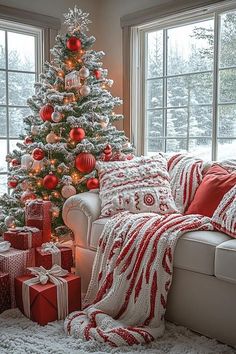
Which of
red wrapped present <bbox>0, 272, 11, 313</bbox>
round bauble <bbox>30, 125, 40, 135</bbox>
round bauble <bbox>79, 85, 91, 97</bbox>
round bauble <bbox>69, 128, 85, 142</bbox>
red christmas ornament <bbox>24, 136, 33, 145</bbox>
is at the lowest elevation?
red wrapped present <bbox>0, 272, 11, 313</bbox>

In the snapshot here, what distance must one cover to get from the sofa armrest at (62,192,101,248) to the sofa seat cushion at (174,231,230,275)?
741 mm

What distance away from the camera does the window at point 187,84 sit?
3.37 metres

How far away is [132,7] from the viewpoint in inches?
155

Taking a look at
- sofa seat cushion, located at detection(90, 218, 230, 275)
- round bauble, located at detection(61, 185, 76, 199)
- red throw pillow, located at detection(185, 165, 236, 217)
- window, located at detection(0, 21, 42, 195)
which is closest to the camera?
sofa seat cushion, located at detection(90, 218, 230, 275)

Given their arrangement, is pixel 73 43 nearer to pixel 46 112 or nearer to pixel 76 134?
pixel 46 112

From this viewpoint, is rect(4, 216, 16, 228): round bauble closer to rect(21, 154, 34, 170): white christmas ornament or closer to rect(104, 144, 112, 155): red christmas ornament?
→ rect(21, 154, 34, 170): white christmas ornament

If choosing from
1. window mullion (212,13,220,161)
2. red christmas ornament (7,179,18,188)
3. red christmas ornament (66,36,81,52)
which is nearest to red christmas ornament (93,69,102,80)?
red christmas ornament (66,36,81,52)

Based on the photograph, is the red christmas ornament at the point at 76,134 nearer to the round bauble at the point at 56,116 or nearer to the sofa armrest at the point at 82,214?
the round bauble at the point at 56,116

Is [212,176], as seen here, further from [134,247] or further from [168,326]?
[168,326]

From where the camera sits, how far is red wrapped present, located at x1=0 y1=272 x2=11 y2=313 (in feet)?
7.91

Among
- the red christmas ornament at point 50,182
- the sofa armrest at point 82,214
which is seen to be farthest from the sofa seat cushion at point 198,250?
the red christmas ornament at point 50,182

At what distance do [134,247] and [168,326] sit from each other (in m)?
0.46

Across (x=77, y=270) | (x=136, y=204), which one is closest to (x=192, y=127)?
(x=136, y=204)

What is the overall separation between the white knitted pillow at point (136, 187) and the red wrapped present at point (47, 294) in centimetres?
54
